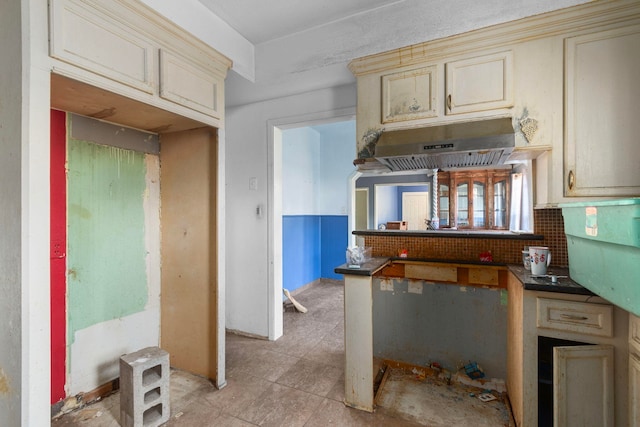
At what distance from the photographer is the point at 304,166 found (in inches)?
190

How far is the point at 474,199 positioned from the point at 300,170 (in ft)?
13.4

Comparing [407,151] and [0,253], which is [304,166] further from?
[0,253]

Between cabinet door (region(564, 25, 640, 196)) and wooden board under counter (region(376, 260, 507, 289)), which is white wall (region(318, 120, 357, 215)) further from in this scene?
cabinet door (region(564, 25, 640, 196))

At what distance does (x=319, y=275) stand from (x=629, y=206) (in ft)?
14.8

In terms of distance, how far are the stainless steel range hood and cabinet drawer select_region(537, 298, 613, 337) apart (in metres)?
0.90

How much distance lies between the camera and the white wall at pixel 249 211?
294cm

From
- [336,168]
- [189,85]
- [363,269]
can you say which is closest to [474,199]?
[336,168]

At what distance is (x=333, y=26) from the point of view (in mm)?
2277

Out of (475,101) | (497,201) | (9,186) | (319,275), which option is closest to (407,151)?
(475,101)

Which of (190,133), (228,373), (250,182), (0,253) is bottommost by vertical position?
(228,373)

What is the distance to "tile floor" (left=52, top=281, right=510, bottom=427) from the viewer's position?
177cm

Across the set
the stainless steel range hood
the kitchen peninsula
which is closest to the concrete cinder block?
the kitchen peninsula

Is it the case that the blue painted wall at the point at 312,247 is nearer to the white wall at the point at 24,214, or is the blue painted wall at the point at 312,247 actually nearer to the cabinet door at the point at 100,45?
the cabinet door at the point at 100,45

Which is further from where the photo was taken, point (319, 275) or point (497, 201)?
point (497, 201)
